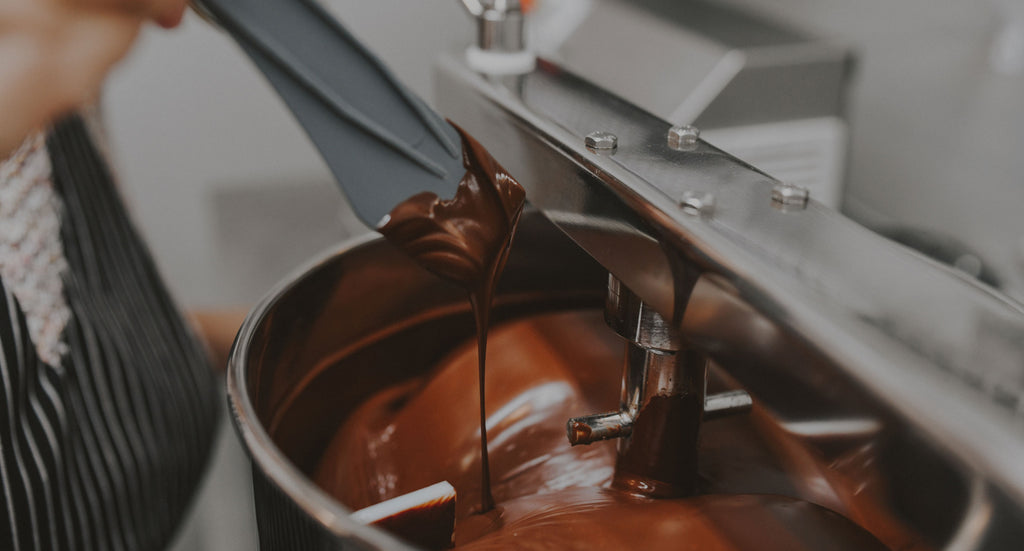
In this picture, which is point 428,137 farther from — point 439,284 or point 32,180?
point 32,180

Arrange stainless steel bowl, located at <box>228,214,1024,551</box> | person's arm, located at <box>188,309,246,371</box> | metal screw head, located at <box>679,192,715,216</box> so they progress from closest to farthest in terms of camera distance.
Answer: stainless steel bowl, located at <box>228,214,1024,551</box>
metal screw head, located at <box>679,192,715,216</box>
person's arm, located at <box>188,309,246,371</box>

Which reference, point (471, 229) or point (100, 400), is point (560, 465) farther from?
point (100, 400)

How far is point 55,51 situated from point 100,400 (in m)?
0.54

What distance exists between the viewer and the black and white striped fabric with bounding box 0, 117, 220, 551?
2.32ft

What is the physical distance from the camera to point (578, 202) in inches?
19.0

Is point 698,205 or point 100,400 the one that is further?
point 100,400

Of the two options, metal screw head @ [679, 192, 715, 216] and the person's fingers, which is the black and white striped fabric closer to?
the person's fingers

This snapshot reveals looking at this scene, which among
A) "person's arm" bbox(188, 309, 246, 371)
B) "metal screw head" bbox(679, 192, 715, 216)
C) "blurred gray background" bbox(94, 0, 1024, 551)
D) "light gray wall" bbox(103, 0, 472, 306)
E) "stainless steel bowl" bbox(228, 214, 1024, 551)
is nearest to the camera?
"stainless steel bowl" bbox(228, 214, 1024, 551)

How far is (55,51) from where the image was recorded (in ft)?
1.16

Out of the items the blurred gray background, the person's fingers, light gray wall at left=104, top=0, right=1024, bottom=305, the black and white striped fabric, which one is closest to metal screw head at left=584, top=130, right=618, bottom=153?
the person's fingers

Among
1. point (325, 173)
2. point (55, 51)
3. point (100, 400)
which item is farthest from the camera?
point (325, 173)

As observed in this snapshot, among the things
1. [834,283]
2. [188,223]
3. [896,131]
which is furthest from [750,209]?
[188,223]

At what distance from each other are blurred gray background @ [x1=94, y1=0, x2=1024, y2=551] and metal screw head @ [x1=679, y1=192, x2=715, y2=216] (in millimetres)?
440

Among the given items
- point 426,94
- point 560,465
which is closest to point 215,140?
point 426,94
